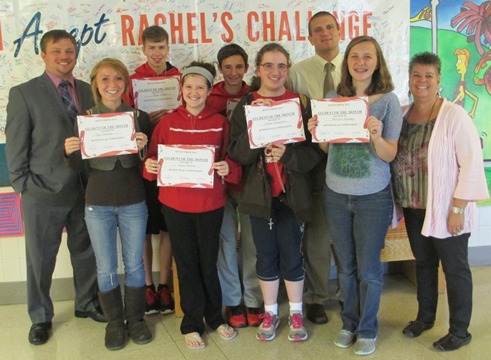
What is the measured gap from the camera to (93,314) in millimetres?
3150

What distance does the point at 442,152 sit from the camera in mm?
2385

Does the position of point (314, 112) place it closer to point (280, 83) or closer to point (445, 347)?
point (280, 83)

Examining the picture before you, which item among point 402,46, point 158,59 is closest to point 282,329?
point 158,59

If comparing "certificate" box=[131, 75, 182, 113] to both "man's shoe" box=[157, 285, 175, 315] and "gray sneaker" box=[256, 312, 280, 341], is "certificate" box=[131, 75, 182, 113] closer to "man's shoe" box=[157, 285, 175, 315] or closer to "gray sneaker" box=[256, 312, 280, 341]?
"man's shoe" box=[157, 285, 175, 315]

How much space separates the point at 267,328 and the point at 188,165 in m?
1.07

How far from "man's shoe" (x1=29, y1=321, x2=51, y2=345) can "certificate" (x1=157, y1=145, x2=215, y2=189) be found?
1.31 metres

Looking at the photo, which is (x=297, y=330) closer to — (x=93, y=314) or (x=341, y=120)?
(x=341, y=120)

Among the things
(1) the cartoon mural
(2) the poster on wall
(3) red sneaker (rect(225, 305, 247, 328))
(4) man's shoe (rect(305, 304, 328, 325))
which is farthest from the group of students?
(1) the cartoon mural

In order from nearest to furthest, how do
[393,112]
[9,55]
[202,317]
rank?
[393,112] < [202,317] < [9,55]

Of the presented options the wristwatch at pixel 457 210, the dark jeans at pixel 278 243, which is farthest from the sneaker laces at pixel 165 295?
the wristwatch at pixel 457 210

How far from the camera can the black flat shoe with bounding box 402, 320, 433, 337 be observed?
9.14 ft

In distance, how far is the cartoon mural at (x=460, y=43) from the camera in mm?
3598

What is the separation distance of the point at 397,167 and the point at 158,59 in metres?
1.59

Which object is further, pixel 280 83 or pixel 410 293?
pixel 410 293
